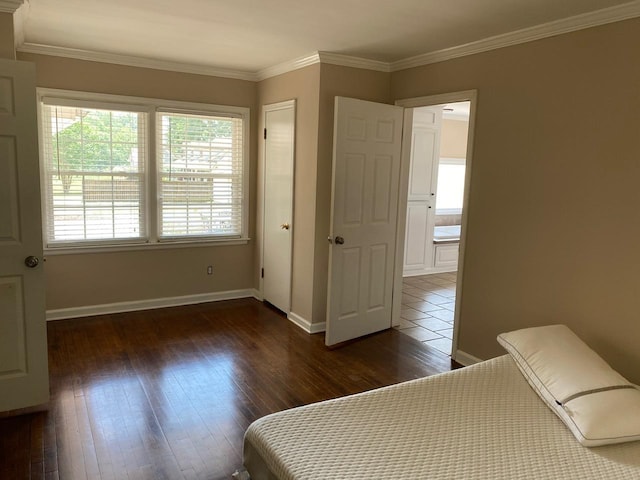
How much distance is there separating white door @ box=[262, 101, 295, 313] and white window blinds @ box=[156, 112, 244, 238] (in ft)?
1.16

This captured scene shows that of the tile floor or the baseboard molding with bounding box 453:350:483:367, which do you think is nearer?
the baseboard molding with bounding box 453:350:483:367

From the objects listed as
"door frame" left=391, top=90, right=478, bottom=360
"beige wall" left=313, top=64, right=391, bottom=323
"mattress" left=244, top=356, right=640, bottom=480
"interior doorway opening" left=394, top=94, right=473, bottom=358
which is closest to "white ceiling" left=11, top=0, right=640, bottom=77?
"beige wall" left=313, top=64, right=391, bottom=323

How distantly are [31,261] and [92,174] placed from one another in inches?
70.6

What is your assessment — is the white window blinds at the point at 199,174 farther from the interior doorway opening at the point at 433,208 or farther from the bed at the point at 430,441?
the bed at the point at 430,441

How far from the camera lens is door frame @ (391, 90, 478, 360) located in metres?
3.52

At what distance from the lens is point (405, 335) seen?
14.3ft

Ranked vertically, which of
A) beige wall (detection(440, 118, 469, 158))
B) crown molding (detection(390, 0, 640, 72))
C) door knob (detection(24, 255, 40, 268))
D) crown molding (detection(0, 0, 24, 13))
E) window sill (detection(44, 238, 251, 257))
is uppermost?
crown molding (detection(390, 0, 640, 72))

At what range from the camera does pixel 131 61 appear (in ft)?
14.3

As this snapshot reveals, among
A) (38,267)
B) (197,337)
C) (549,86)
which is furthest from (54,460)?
(549,86)

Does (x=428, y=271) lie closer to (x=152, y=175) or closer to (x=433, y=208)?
(x=433, y=208)

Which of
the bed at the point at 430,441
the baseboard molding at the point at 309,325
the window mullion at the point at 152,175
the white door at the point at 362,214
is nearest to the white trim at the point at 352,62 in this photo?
the white door at the point at 362,214

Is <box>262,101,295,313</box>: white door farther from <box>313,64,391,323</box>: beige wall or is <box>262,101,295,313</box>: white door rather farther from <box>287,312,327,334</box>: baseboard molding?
<box>313,64,391,323</box>: beige wall

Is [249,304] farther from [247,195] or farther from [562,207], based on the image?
[562,207]

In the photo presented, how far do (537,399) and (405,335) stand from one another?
2.21 metres
